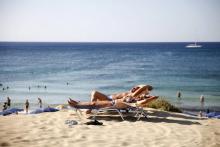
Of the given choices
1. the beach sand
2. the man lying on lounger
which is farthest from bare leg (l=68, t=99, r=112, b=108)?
the beach sand

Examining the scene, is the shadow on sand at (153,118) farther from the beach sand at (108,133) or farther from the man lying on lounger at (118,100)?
the man lying on lounger at (118,100)

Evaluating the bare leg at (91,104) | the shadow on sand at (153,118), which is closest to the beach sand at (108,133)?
the shadow on sand at (153,118)

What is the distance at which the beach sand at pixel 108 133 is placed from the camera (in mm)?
7203

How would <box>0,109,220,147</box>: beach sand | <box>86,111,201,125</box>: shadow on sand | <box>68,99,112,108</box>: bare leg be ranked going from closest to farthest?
<box>0,109,220,147</box>: beach sand
<box>68,99,112,108</box>: bare leg
<box>86,111,201,125</box>: shadow on sand

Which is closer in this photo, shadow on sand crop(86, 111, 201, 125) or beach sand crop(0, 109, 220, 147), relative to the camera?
beach sand crop(0, 109, 220, 147)

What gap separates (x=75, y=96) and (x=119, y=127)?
1859cm

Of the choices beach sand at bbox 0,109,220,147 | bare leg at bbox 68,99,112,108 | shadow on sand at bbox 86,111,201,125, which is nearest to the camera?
beach sand at bbox 0,109,220,147

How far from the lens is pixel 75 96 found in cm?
2744

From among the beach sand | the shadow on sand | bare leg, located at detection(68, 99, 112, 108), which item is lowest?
the shadow on sand

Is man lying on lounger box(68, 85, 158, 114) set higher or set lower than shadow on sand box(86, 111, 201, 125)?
higher

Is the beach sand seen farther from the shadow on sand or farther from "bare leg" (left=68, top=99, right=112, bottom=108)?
"bare leg" (left=68, top=99, right=112, bottom=108)

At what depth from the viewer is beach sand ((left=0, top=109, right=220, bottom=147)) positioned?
7203 mm

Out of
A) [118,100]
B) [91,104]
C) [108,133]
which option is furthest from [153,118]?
[108,133]

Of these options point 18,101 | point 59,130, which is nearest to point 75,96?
point 18,101
